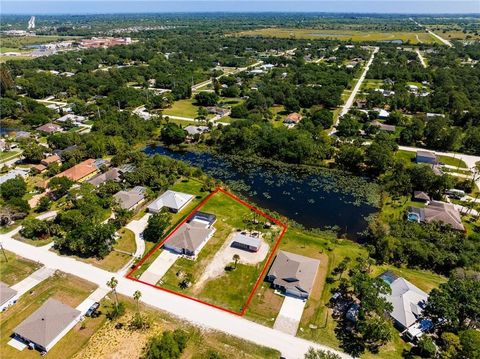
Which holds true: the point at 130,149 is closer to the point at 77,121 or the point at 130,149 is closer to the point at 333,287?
the point at 77,121

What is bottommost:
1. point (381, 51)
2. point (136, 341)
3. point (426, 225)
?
point (136, 341)

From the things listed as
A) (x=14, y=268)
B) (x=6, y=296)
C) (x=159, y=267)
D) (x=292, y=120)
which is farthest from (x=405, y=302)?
(x=292, y=120)

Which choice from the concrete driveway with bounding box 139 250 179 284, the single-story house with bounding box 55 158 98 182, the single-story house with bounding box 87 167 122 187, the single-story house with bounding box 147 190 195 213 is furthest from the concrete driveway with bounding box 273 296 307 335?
the single-story house with bounding box 55 158 98 182

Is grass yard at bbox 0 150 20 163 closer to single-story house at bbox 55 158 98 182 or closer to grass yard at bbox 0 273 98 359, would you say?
single-story house at bbox 55 158 98 182

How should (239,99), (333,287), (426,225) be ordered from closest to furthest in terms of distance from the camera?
(333,287) → (426,225) → (239,99)

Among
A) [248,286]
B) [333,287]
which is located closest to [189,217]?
[248,286]

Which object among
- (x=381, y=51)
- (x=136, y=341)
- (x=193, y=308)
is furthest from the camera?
(x=381, y=51)

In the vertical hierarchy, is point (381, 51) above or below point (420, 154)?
above
